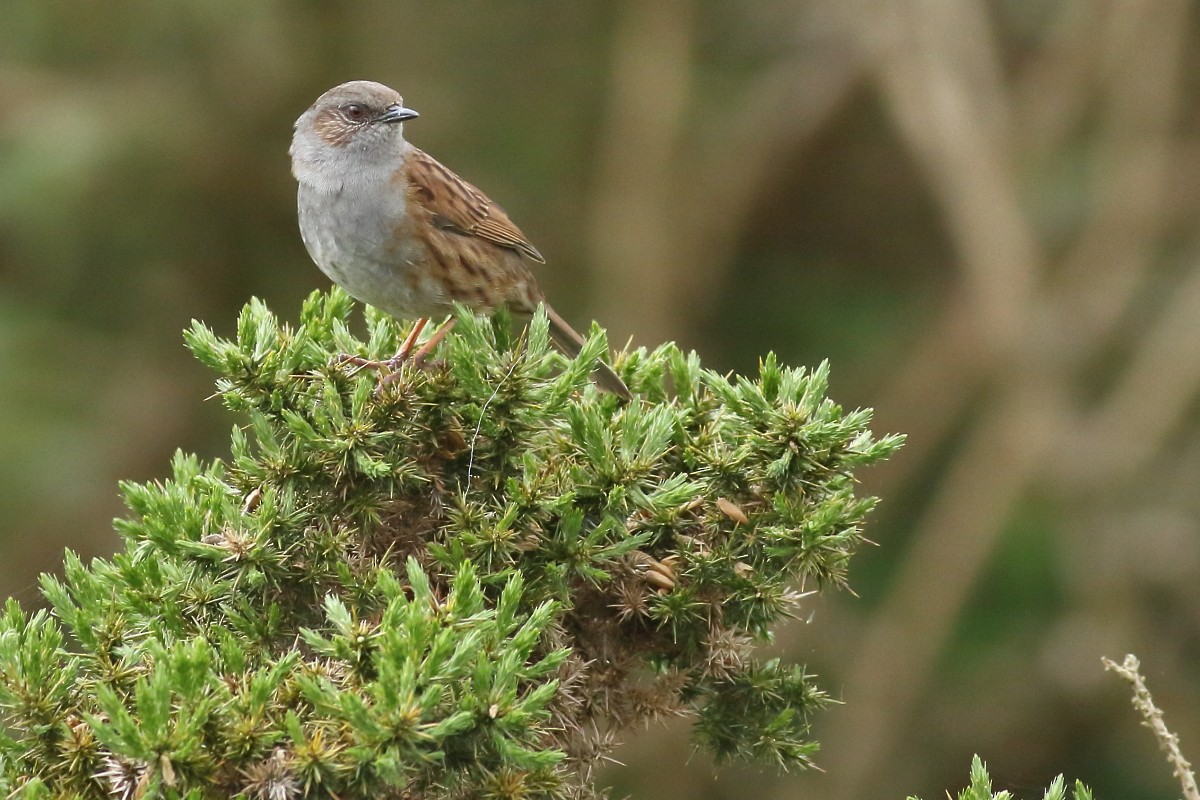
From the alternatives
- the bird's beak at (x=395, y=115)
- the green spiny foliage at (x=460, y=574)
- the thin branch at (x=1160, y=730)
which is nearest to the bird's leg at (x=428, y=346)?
the green spiny foliage at (x=460, y=574)

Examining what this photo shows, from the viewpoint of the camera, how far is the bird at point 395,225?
3795 millimetres

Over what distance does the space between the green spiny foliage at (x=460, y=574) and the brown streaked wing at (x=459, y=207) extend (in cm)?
142

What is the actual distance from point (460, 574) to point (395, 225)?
1.97 meters

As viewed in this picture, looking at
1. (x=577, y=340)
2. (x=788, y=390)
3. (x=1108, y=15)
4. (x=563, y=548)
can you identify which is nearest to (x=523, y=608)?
(x=563, y=548)

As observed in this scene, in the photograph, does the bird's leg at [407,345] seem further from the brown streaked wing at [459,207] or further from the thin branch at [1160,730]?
the thin branch at [1160,730]

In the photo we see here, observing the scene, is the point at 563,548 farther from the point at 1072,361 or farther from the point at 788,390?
the point at 1072,361

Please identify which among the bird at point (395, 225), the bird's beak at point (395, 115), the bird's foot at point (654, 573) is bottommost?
the bird's foot at point (654, 573)

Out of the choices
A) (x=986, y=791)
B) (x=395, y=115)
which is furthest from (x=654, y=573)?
(x=395, y=115)

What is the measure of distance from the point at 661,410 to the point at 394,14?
7.13 m

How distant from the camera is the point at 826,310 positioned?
402 inches

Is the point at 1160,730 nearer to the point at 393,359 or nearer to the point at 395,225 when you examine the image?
the point at 393,359

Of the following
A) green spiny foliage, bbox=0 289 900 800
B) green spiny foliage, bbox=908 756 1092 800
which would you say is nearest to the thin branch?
→ green spiny foliage, bbox=908 756 1092 800

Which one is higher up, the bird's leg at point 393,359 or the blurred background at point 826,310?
the blurred background at point 826,310

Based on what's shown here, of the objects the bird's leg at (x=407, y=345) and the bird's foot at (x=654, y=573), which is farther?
the bird's leg at (x=407, y=345)
